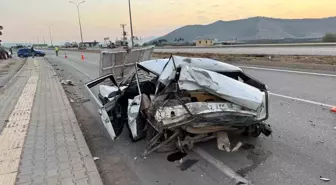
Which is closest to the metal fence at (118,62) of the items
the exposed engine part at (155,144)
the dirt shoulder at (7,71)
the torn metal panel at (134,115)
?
the torn metal panel at (134,115)

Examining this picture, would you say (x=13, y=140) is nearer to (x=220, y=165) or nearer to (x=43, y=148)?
(x=43, y=148)

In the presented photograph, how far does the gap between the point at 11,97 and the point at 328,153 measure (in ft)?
30.4

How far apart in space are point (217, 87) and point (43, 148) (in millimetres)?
2929

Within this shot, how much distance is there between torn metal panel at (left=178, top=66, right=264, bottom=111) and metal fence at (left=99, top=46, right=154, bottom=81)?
333 centimetres

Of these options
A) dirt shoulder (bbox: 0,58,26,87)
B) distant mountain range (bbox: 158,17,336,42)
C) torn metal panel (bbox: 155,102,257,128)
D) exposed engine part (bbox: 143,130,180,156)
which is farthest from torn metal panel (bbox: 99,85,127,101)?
distant mountain range (bbox: 158,17,336,42)

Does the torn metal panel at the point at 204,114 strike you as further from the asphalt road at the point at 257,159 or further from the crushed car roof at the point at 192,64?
the crushed car roof at the point at 192,64

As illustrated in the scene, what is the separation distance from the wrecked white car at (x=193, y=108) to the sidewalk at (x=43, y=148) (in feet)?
2.64

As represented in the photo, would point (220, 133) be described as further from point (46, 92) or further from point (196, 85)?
point (46, 92)

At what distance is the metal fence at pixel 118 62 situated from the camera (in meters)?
7.30

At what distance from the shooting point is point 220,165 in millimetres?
3891

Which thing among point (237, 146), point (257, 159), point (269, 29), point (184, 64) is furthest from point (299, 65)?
point (269, 29)

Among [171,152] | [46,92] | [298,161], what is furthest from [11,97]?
[298,161]

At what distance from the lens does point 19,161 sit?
423 centimetres

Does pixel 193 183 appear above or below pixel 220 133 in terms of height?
below
